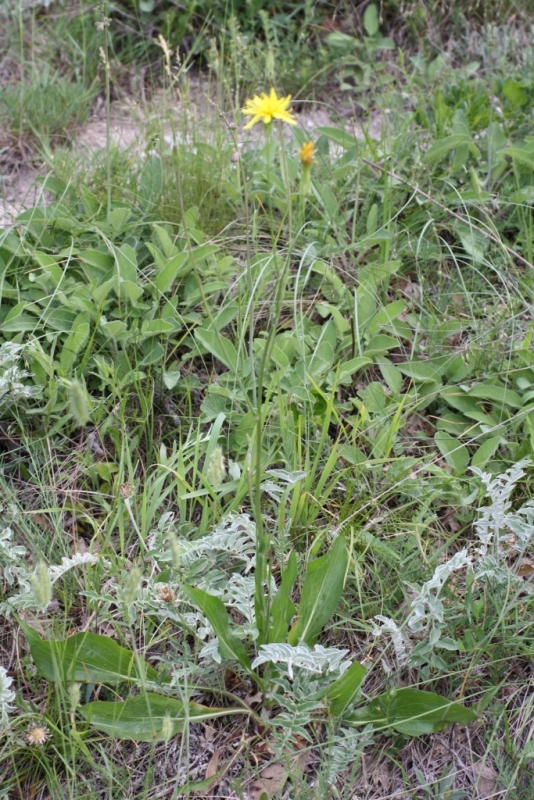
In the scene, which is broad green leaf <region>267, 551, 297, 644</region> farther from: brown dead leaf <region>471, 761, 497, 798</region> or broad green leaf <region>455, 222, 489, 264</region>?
broad green leaf <region>455, 222, 489, 264</region>

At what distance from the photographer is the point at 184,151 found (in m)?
2.80

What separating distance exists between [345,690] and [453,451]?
0.82 meters

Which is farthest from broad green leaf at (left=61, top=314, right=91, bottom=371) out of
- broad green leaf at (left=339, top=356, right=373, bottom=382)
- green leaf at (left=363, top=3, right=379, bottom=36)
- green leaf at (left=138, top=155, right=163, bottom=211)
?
green leaf at (left=363, top=3, right=379, bottom=36)

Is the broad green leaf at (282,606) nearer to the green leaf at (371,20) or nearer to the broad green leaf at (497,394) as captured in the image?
the broad green leaf at (497,394)

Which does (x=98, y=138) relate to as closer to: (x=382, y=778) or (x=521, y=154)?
(x=521, y=154)

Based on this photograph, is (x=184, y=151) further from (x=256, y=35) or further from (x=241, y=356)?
(x=256, y=35)

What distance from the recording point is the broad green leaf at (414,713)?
1.64 metres

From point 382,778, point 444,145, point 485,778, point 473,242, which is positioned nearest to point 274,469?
point 382,778

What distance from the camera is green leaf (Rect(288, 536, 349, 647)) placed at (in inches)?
68.5

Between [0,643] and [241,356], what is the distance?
1077 mm

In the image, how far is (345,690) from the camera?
1.64m

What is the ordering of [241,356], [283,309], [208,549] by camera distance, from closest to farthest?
[208,549] → [241,356] → [283,309]

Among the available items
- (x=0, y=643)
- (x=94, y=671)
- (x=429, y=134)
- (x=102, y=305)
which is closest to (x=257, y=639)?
(x=94, y=671)

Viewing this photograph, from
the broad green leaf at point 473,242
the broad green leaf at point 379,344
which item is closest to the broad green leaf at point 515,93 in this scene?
the broad green leaf at point 473,242
